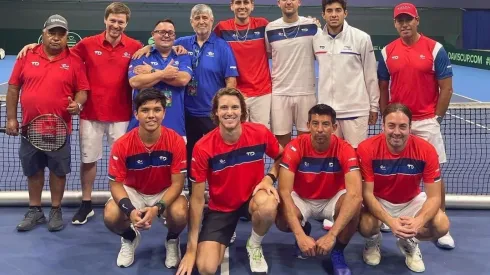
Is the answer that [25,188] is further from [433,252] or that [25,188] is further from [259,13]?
[259,13]

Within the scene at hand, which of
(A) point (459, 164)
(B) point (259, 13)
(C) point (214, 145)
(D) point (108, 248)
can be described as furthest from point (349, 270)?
(B) point (259, 13)

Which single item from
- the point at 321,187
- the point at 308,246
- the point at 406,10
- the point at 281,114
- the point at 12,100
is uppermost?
the point at 406,10

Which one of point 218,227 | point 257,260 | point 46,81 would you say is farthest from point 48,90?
point 257,260

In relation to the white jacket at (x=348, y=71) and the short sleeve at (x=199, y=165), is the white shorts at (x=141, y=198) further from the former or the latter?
the white jacket at (x=348, y=71)

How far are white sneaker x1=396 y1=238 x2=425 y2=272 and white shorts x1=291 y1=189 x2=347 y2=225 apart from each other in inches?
24.4

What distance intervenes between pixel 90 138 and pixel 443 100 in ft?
10.5

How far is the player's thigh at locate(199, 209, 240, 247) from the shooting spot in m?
3.93

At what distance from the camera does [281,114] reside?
16.0ft

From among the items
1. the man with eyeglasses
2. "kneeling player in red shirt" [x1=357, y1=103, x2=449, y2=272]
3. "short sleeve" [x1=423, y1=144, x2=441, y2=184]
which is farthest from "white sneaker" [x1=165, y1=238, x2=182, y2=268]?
"short sleeve" [x1=423, y1=144, x2=441, y2=184]

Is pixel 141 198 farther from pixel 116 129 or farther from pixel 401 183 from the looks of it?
pixel 401 183

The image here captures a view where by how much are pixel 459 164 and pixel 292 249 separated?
3.31 metres

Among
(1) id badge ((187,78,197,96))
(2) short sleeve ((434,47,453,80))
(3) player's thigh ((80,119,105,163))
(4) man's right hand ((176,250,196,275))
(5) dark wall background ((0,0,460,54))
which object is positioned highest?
(5) dark wall background ((0,0,460,54))

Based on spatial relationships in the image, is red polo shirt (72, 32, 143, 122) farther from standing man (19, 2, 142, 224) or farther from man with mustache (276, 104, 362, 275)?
man with mustache (276, 104, 362, 275)

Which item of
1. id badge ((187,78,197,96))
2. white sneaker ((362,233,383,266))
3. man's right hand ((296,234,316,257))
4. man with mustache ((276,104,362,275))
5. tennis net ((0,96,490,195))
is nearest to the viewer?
man's right hand ((296,234,316,257))
